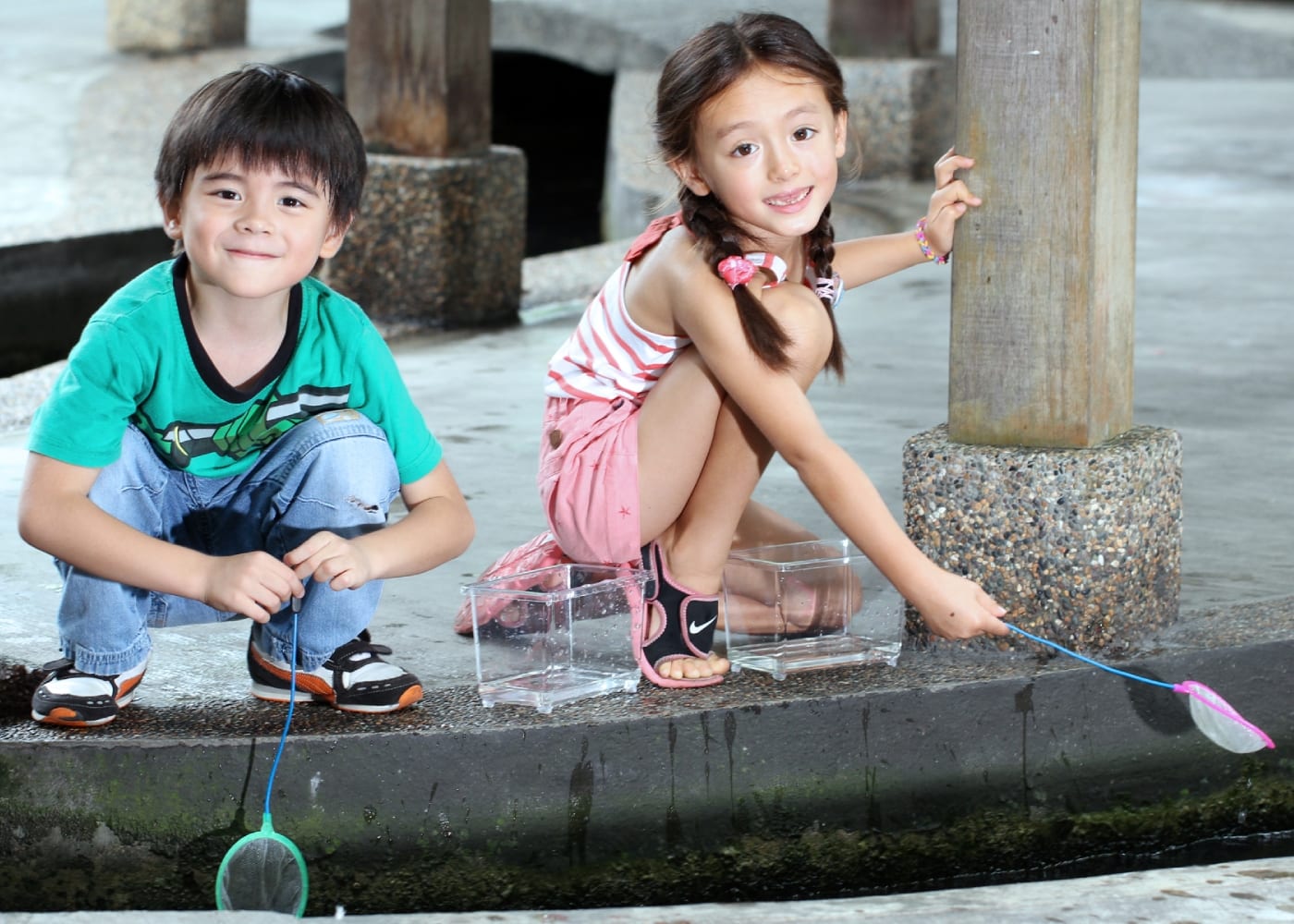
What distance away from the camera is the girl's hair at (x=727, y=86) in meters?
2.36

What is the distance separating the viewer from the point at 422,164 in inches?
204

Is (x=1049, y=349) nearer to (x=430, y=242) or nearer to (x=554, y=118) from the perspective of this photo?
(x=430, y=242)

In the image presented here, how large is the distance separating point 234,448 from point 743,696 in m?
0.73

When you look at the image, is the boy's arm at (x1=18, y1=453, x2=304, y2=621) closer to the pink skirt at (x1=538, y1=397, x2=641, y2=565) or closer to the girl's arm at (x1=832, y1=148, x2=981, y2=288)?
the pink skirt at (x1=538, y1=397, x2=641, y2=565)

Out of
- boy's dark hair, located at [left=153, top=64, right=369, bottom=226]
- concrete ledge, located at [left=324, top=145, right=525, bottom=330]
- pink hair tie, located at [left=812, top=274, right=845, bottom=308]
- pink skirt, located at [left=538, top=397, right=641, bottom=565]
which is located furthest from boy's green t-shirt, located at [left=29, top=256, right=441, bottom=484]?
concrete ledge, located at [left=324, top=145, right=525, bottom=330]

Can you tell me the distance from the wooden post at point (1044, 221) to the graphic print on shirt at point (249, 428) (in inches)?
33.6

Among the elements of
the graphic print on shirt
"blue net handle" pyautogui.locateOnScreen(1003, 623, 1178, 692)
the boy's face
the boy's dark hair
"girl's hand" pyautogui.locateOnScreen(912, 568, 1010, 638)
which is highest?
the boy's dark hair

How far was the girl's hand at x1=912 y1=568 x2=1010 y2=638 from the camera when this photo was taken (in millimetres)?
2277

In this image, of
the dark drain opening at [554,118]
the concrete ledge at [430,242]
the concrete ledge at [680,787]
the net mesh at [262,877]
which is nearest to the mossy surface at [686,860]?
the concrete ledge at [680,787]

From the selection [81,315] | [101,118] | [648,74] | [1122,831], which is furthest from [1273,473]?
[648,74]

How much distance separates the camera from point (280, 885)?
2096 mm

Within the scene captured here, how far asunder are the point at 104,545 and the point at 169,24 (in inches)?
355

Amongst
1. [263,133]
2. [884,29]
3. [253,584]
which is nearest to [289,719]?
[253,584]

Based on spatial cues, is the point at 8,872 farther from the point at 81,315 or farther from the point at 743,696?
the point at 81,315
